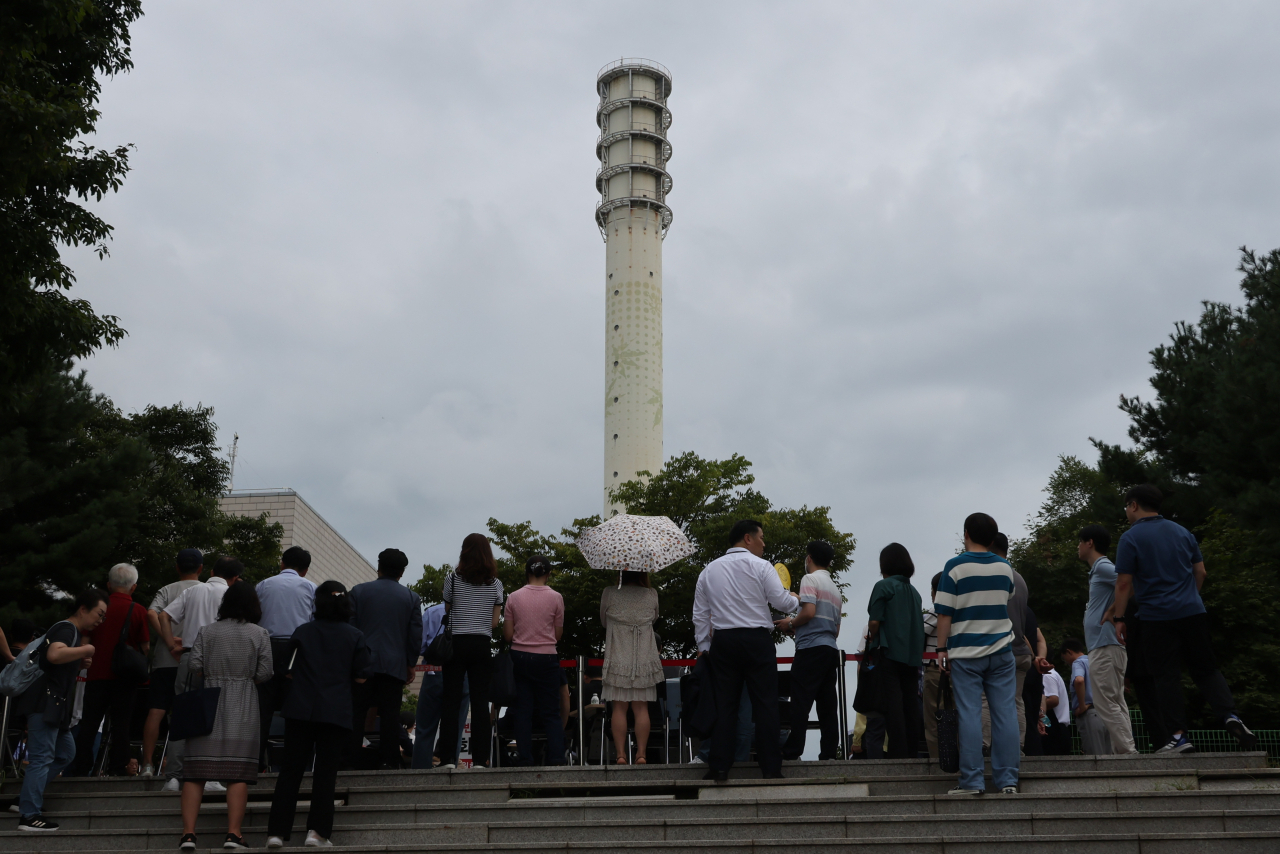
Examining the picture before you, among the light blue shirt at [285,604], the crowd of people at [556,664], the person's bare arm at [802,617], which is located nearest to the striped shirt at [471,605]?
the crowd of people at [556,664]

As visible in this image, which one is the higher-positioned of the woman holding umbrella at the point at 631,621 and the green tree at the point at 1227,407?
the green tree at the point at 1227,407

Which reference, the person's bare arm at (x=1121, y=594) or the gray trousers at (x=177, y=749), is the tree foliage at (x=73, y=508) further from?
the person's bare arm at (x=1121, y=594)

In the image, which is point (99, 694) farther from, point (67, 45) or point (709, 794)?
point (67, 45)

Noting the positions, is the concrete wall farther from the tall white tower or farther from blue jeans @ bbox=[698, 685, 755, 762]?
blue jeans @ bbox=[698, 685, 755, 762]

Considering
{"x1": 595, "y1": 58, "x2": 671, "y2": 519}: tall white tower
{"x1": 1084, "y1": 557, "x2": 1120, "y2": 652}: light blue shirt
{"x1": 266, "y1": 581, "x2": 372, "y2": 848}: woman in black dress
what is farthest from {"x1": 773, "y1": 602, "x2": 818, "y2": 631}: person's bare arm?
{"x1": 595, "y1": 58, "x2": 671, "y2": 519}: tall white tower

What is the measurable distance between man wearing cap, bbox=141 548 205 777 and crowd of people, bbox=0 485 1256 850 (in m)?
0.02

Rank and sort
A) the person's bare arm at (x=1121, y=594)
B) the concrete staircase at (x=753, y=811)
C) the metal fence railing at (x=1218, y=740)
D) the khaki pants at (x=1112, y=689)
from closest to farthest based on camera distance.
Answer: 1. the concrete staircase at (x=753, y=811)
2. the person's bare arm at (x=1121, y=594)
3. the khaki pants at (x=1112, y=689)
4. the metal fence railing at (x=1218, y=740)

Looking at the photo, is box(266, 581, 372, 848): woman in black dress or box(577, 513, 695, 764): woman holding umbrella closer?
box(266, 581, 372, 848): woman in black dress

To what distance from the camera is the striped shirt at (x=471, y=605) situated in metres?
8.84

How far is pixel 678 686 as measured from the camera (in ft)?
36.3

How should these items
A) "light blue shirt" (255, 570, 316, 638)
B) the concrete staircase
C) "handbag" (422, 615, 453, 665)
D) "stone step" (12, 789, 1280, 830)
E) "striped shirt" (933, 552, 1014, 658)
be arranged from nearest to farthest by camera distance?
the concrete staircase, "stone step" (12, 789, 1280, 830), "striped shirt" (933, 552, 1014, 658), "handbag" (422, 615, 453, 665), "light blue shirt" (255, 570, 316, 638)

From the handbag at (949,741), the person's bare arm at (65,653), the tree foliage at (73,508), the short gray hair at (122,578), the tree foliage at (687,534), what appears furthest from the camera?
the tree foliage at (687,534)

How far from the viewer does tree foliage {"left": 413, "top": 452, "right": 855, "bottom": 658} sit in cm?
3284

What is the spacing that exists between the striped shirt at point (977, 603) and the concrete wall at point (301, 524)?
48005 millimetres
